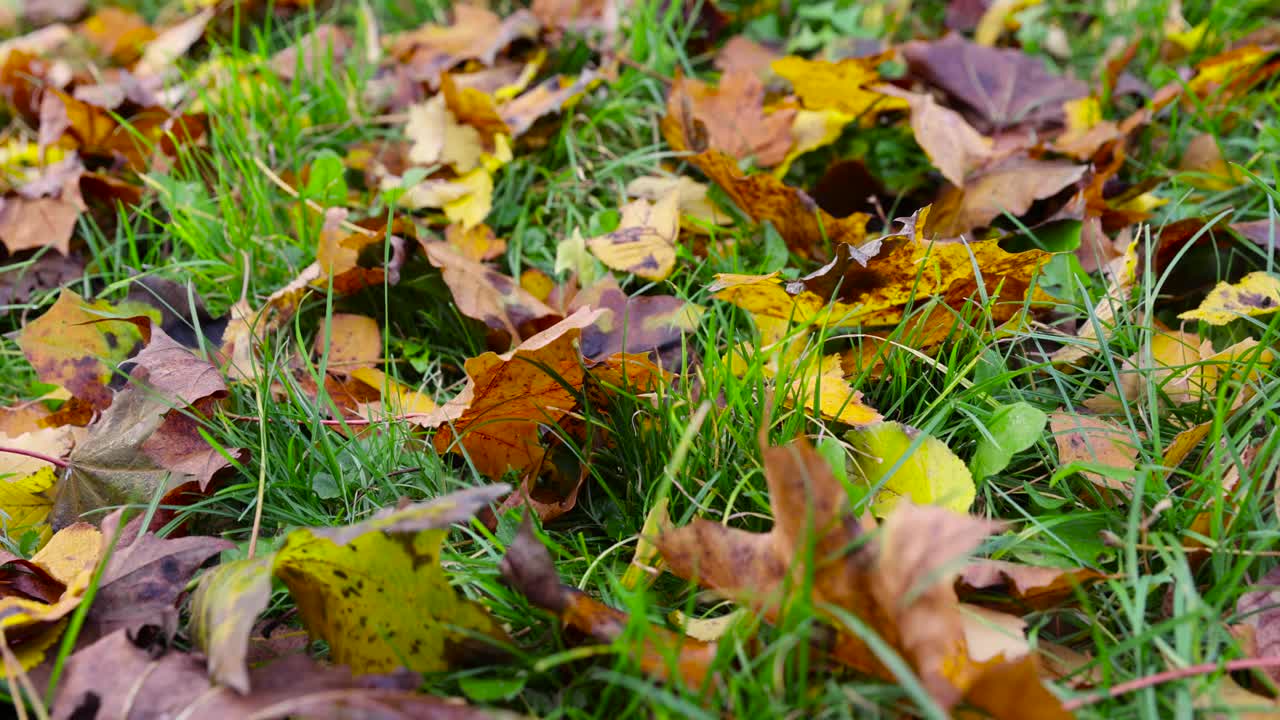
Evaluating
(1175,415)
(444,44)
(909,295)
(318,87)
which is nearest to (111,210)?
(318,87)

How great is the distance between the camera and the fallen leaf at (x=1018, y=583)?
88 cm

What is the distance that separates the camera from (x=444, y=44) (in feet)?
7.11

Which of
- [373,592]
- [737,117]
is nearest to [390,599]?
[373,592]

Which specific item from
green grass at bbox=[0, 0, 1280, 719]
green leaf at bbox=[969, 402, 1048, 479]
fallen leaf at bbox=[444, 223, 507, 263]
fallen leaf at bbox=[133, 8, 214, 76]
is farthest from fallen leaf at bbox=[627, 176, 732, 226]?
fallen leaf at bbox=[133, 8, 214, 76]

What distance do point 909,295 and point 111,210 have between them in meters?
1.59

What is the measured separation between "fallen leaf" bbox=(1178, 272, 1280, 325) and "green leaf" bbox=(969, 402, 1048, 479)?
1.10ft

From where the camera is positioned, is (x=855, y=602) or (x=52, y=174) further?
(x=52, y=174)

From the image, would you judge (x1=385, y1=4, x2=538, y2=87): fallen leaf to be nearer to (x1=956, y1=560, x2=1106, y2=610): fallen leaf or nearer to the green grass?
the green grass

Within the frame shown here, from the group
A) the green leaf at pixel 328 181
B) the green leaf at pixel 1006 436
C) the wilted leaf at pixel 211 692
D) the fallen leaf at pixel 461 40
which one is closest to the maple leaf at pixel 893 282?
the green leaf at pixel 1006 436

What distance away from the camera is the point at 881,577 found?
77 cm

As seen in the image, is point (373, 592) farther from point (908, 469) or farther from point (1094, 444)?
point (1094, 444)

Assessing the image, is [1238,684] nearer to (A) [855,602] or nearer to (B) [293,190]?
(A) [855,602]

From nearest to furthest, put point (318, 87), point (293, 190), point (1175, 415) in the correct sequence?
point (1175, 415), point (293, 190), point (318, 87)

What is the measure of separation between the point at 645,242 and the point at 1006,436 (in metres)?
0.66
